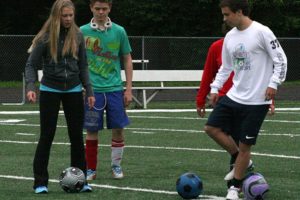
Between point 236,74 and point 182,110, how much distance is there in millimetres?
13563

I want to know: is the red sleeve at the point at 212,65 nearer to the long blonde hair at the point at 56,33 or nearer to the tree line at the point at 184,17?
the long blonde hair at the point at 56,33

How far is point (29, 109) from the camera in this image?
23078 millimetres

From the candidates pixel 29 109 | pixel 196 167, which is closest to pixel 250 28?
pixel 196 167

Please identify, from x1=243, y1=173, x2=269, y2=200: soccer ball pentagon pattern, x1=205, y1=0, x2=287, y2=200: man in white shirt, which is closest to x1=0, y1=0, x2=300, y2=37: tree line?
x1=205, y1=0, x2=287, y2=200: man in white shirt

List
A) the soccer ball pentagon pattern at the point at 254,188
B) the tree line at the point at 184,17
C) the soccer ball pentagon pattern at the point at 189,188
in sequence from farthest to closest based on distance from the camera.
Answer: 1. the tree line at the point at 184,17
2. the soccer ball pentagon pattern at the point at 189,188
3. the soccer ball pentagon pattern at the point at 254,188

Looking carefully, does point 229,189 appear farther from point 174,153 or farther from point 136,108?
point 136,108

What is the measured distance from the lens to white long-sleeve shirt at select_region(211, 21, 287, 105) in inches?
325

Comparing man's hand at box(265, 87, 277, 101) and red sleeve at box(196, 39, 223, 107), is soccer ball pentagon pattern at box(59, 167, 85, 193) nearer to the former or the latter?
red sleeve at box(196, 39, 223, 107)

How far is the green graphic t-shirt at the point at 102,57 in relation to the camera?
10.0 m

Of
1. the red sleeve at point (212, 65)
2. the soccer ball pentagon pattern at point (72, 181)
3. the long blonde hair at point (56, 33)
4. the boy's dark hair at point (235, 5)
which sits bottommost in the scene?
the soccer ball pentagon pattern at point (72, 181)

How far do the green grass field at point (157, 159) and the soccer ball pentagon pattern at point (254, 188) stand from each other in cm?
30

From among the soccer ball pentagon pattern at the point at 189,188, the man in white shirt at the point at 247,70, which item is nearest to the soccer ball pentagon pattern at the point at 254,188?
the man in white shirt at the point at 247,70

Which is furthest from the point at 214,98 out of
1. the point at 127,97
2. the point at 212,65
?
the point at 127,97

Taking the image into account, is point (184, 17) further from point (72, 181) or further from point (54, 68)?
point (72, 181)
